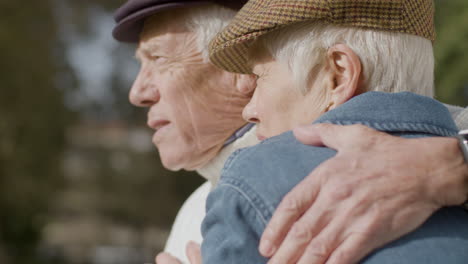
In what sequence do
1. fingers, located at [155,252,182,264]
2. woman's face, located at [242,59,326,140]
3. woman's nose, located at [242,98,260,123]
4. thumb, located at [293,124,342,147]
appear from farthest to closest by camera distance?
fingers, located at [155,252,182,264] → woman's nose, located at [242,98,260,123] → woman's face, located at [242,59,326,140] → thumb, located at [293,124,342,147]

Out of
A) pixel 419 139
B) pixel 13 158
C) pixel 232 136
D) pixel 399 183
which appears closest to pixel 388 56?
pixel 419 139

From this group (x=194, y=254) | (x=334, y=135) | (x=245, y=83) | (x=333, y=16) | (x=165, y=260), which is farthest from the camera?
(x=245, y=83)

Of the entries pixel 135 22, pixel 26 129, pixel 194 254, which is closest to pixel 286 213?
pixel 194 254

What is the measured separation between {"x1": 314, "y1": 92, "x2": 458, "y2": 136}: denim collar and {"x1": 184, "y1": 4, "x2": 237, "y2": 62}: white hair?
120 cm

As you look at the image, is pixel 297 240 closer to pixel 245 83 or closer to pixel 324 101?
pixel 324 101

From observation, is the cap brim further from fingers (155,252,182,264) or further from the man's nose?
fingers (155,252,182,264)

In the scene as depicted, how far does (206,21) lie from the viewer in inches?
101

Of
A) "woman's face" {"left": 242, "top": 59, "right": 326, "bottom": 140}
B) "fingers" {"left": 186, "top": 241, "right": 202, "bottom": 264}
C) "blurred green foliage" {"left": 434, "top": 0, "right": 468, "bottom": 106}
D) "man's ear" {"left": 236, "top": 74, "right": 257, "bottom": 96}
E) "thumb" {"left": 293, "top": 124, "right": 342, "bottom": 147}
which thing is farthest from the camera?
"blurred green foliage" {"left": 434, "top": 0, "right": 468, "bottom": 106}

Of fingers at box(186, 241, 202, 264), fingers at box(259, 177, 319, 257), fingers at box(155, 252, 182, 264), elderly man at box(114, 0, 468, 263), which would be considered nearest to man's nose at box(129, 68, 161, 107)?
elderly man at box(114, 0, 468, 263)

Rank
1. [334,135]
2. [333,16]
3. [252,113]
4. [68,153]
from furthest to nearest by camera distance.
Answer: [68,153] < [252,113] < [333,16] < [334,135]

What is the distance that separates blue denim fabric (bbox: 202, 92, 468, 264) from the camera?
127 centimetres

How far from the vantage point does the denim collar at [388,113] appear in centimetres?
141

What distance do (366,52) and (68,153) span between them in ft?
50.4

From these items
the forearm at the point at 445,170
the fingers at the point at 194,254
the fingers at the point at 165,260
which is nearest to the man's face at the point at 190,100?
the fingers at the point at 165,260
